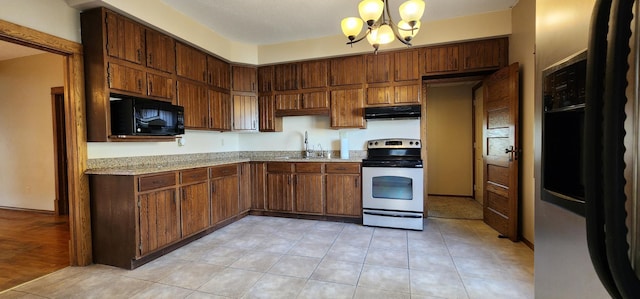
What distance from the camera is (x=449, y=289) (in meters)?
2.17

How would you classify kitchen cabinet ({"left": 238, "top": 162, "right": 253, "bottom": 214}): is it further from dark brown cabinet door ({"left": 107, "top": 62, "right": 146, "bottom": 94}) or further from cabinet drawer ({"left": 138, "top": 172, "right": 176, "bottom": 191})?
dark brown cabinet door ({"left": 107, "top": 62, "right": 146, "bottom": 94})

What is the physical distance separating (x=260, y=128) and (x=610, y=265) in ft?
14.6

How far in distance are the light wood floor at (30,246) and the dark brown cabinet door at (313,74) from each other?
3538 mm

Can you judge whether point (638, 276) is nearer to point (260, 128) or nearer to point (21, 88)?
point (260, 128)

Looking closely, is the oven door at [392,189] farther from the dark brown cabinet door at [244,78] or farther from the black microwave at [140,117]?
the black microwave at [140,117]

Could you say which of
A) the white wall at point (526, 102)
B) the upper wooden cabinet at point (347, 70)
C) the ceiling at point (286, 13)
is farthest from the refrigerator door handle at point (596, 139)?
the upper wooden cabinet at point (347, 70)

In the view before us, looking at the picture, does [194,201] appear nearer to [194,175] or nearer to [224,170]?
[194,175]

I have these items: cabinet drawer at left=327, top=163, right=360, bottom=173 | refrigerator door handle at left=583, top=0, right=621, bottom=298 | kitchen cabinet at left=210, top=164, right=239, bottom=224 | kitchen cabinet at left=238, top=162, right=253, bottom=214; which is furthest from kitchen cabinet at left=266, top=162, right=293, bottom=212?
refrigerator door handle at left=583, top=0, right=621, bottom=298

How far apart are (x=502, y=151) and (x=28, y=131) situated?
7.05m

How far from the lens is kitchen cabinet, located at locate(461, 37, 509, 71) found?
355cm

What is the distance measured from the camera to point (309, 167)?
407 cm

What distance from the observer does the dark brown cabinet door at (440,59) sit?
3.72 m

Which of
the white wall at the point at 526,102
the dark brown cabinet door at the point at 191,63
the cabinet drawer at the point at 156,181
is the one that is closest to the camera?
the cabinet drawer at the point at 156,181

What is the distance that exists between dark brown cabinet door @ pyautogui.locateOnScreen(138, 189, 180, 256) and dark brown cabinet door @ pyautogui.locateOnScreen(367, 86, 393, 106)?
281 cm
